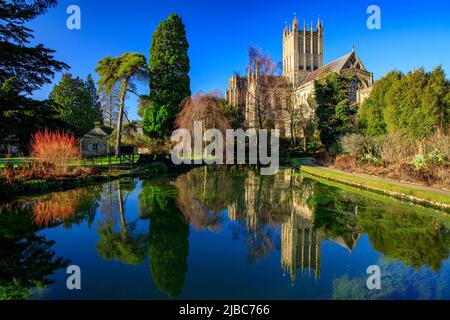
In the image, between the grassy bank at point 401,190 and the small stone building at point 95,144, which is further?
the small stone building at point 95,144

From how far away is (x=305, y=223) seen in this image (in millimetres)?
7555

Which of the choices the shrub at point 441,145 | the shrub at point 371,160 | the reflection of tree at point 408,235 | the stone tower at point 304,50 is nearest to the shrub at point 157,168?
the shrub at point 371,160

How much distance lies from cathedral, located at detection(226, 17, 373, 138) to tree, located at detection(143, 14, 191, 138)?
274 inches

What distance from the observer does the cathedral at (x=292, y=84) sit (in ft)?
92.9

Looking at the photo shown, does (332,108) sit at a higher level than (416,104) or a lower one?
higher

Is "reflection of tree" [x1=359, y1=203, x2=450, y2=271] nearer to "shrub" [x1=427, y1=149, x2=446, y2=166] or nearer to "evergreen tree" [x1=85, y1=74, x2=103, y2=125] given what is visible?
"shrub" [x1=427, y1=149, x2=446, y2=166]

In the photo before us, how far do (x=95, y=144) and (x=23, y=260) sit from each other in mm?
26025

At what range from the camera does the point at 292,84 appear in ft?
110

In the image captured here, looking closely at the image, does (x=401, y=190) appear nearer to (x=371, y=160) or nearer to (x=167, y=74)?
(x=371, y=160)

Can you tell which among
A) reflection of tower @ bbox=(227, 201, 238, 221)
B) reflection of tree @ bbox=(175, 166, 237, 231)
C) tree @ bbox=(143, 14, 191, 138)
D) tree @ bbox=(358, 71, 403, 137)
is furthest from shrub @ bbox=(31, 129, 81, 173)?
tree @ bbox=(358, 71, 403, 137)

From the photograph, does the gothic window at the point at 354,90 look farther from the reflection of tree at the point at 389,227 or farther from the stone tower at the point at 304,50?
the reflection of tree at the point at 389,227

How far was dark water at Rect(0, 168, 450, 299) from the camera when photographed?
4.23m

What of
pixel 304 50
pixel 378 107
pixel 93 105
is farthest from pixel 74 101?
pixel 304 50

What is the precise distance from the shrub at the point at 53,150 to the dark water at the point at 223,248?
14.6 ft
